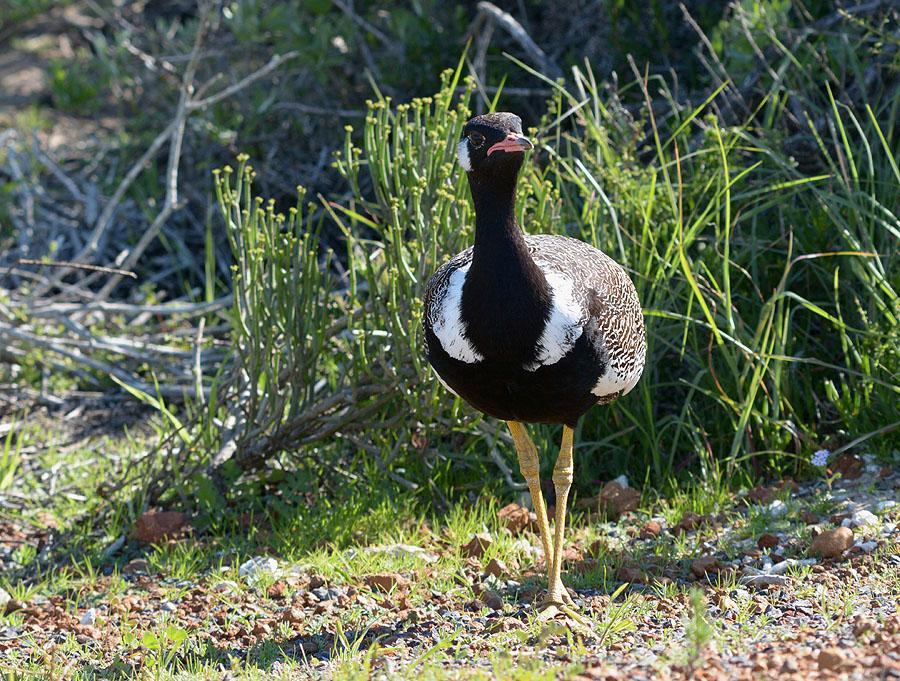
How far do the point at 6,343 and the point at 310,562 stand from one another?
2.47m

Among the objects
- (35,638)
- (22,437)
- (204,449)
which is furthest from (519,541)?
(22,437)

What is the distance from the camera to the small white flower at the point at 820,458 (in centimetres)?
485

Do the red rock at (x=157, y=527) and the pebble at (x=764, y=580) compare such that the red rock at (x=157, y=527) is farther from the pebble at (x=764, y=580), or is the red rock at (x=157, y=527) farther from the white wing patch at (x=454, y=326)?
the pebble at (x=764, y=580)

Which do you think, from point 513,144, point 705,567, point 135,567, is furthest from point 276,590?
point 513,144

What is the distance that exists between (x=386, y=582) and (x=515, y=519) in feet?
2.53

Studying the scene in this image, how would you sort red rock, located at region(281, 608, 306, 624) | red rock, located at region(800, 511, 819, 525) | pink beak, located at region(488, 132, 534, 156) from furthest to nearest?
red rock, located at region(800, 511, 819, 525) < red rock, located at region(281, 608, 306, 624) < pink beak, located at region(488, 132, 534, 156)

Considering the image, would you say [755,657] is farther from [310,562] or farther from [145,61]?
[145,61]

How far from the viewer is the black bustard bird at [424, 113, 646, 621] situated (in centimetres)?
378

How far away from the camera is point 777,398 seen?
193 inches

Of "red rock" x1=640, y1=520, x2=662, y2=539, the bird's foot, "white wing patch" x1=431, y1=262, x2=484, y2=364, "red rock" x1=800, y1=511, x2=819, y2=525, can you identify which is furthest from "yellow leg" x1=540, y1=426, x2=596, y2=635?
"red rock" x1=800, y1=511, x2=819, y2=525

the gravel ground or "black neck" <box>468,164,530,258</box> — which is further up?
"black neck" <box>468,164,530,258</box>

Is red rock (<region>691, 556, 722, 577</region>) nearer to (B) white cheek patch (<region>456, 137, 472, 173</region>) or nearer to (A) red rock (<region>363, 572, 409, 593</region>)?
(A) red rock (<region>363, 572, 409, 593</region>)

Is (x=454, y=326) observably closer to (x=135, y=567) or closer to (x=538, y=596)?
(x=538, y=596)

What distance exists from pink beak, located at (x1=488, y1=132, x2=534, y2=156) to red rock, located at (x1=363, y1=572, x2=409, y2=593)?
5.23 feet
